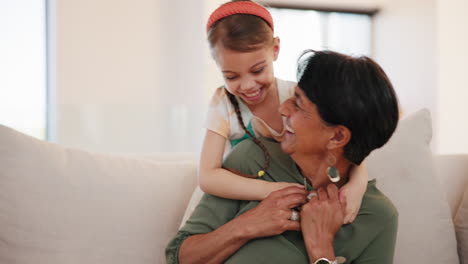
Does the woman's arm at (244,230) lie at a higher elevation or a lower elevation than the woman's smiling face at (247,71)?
lower

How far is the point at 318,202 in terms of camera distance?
1.26 m

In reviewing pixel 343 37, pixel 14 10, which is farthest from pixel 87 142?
pixel 343 37

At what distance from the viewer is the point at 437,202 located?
5.36 feet

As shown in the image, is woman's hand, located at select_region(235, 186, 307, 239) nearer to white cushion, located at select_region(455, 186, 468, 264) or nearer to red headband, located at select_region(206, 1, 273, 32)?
red headband, located at select_region(206, 1, 273, 32)

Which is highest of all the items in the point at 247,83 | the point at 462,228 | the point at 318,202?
the point at 247,83

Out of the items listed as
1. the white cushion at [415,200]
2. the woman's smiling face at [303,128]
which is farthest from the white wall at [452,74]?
the woman's smiling face at [303,128]

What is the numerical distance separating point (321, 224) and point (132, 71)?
377 centimetres

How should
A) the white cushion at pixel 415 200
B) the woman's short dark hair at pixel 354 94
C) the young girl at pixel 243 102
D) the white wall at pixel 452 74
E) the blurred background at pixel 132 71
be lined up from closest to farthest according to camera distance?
the woman's short dark hair at pixel 354 94
the young girl at pixel 243 102
the white cushion at pixel 415 200
the blurred background at pixel 132 71
the white wall at pixel 452 74

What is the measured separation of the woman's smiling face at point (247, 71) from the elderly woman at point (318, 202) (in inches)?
7.7

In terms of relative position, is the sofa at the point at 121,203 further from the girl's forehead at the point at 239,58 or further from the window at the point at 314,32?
the window at the point at 314,32

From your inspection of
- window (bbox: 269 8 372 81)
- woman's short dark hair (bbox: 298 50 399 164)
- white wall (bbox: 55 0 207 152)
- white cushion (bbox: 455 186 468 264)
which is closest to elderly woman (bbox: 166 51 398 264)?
woman's short dark hair (bbox: 298 50 399 164)

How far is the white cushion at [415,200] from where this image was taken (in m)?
1.58

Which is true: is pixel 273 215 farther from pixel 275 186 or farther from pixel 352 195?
pixel 352 195

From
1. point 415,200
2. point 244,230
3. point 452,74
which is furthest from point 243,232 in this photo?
point 452,74
